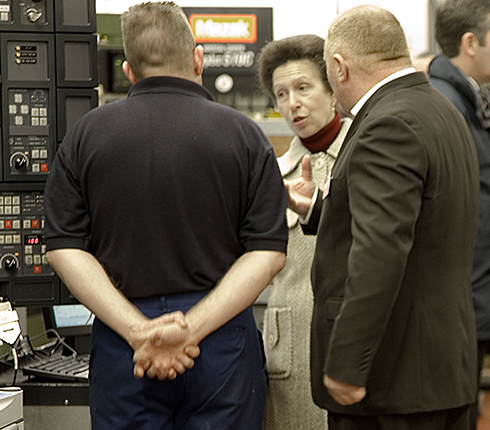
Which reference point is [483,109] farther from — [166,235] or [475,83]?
[166,235]

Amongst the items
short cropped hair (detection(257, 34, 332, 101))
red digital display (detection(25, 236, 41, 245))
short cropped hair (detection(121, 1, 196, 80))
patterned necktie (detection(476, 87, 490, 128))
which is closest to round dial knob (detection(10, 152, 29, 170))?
red digital display (detection(25, 236, 41, 245))

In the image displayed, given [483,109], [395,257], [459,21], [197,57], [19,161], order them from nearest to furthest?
[395,257] → [197,57] → [483,109] → [459,21] → [19,161]

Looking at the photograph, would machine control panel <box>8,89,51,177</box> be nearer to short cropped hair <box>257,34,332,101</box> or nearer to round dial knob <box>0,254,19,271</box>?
round dial knob <box>0,254,19,271</box>

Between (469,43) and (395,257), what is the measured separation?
3.19 feet

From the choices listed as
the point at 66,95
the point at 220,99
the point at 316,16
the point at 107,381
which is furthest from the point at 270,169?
the point at 316,16

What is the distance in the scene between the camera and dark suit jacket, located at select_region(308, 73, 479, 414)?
136 cm

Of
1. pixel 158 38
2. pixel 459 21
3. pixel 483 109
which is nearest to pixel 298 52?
pixel 459 21

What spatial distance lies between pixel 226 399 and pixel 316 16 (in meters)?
4.36

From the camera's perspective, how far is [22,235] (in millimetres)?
2205

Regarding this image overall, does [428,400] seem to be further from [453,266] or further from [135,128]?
[135,128]

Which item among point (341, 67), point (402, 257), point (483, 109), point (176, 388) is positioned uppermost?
point (341, 67)

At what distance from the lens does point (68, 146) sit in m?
1.57

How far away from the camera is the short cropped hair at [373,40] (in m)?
1.54

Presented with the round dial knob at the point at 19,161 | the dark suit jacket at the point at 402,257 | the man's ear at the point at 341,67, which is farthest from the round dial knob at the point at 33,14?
the dark suit jacket at the point at 402,257
